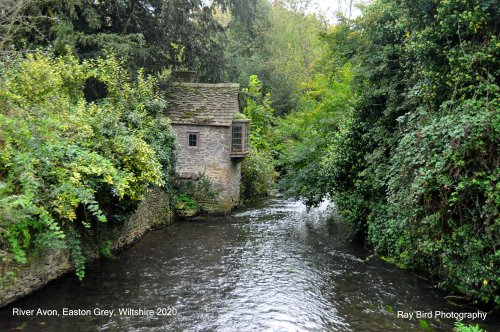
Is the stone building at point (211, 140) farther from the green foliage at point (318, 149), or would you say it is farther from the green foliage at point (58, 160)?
the green foliage at point (58, 160)

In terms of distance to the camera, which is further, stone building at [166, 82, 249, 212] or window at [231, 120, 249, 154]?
window at [231, 120, 249, 154]

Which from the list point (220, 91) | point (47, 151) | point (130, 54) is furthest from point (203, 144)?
point (47, 151)

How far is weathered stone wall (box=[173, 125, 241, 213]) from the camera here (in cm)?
2017

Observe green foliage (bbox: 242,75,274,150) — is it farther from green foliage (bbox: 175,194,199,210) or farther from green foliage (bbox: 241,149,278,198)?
green foliage (bbox: 175,194,199,210)

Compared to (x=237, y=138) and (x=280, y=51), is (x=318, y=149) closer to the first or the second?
(x=237, y=138)

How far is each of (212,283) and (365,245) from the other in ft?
21.4

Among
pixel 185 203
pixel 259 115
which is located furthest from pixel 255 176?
pixel 259 115

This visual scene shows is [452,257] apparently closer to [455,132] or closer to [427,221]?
[427,221]

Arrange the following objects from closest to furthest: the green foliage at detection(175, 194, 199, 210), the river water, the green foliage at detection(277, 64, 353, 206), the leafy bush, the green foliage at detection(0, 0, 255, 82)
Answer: the river water < the green foliage at detection(0, 0, 255, 82) < the green foliage at detection(277, 64, 353, 206) < the green foliage at detection(175, 194, 199, 210) < the leafy bush

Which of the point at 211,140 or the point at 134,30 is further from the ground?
the point at 134,30

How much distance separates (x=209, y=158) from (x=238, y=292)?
10.6 metres

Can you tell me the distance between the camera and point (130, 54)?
1797 cm

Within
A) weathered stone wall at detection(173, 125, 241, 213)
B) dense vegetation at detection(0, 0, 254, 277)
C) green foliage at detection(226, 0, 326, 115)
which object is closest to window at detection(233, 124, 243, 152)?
weathered stone wall at detection(173, 125, 241, 213)

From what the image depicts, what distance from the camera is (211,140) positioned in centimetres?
2019
